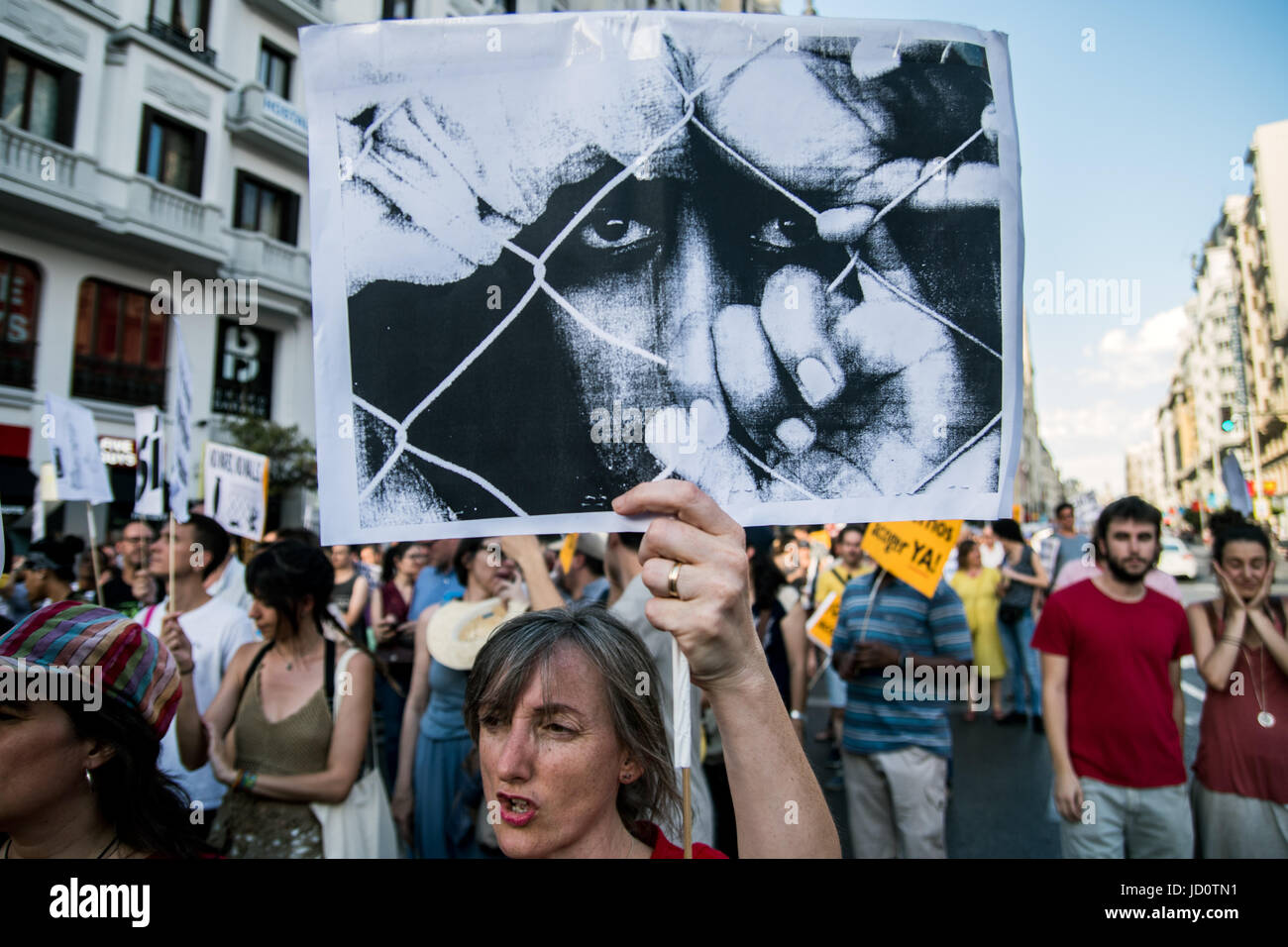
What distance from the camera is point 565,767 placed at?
1.45 meters

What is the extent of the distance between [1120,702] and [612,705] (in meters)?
2.59

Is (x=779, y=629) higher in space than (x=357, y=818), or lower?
higher

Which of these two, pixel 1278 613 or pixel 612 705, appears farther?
pixel 1278 613

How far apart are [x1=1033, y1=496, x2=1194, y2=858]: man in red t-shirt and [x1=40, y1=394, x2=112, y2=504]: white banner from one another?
544 centimetres

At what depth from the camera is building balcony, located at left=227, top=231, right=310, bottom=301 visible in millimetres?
16953

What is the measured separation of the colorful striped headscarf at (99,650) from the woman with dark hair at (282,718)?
3.49 feet

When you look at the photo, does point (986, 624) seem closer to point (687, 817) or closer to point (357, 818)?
point (357, 818)

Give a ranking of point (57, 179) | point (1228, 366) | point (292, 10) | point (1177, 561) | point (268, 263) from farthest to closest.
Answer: point (1228, 366), point (1177, 561), point (268, 263), point (57, 179), point (292, 10)

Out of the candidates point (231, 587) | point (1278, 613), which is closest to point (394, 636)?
point (231, 587)

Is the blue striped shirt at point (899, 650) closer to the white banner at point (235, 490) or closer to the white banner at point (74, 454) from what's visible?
the white banner at point (235, 490)

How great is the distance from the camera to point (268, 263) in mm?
17781

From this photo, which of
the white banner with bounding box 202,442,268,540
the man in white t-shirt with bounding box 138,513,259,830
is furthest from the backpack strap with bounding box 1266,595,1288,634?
the white banner with bounding box 202,442,268,540

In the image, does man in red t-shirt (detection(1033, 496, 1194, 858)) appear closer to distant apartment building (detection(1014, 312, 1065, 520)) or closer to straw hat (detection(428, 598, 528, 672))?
straw hat (detection(428, 598, 528, 672))

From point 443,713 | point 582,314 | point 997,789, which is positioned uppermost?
point 582,314
